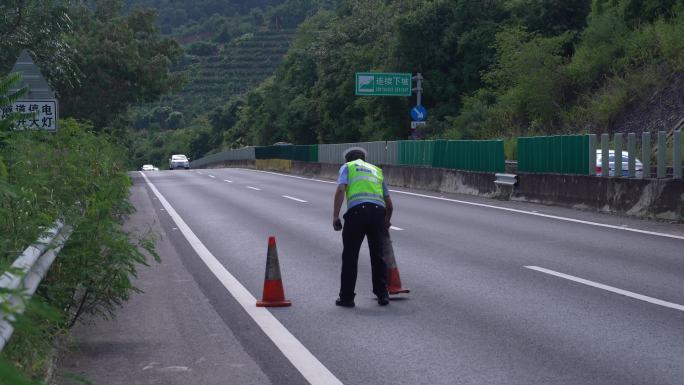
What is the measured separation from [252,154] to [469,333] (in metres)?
64.0

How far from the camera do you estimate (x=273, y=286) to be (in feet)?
33.7

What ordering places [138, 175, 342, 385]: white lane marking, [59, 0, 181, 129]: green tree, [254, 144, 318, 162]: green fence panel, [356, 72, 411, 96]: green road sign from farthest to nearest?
[254, 144, 318, 162]: green fence panel
[356, 72, 411, 96]: green road sign
[59, 0, 181, 129]: green tree
[138, 175, 342, 385]: white lane marking

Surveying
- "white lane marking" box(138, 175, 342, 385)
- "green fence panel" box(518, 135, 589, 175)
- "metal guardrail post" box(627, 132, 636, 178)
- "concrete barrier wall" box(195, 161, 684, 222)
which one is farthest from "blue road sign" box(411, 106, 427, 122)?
"white lane marking" box(138, 175, 342, 385)

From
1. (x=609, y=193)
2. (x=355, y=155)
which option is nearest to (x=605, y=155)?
(x=609, y=193)

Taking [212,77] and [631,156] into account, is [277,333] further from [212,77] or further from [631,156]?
[212,77]

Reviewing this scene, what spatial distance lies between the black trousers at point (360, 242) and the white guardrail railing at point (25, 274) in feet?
9.91

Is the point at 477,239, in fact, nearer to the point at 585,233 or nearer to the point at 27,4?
the point at 585,233

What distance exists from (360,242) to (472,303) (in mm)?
1291

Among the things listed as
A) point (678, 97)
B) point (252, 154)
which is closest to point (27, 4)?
point (678, 97)

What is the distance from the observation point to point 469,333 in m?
8.72

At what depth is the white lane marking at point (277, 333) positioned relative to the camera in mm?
7241

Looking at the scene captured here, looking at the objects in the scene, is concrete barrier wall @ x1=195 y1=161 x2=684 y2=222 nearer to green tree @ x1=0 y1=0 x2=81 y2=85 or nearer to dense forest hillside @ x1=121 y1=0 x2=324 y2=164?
green tree @ x1=0 y1=0 x2=81 y2=85

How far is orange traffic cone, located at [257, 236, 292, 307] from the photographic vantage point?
1015 centimetres

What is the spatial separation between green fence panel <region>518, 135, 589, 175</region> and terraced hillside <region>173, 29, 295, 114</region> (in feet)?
462
